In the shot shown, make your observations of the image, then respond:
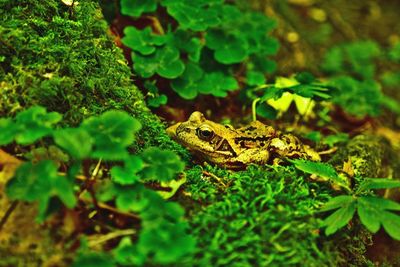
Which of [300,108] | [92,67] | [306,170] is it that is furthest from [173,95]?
[306,170]

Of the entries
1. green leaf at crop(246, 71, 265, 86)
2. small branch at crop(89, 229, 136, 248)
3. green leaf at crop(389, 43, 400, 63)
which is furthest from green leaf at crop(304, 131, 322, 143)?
green leaf at crop(389, 43, 400, 63)

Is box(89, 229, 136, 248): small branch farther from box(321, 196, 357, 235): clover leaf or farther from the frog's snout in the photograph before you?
the frog's snout

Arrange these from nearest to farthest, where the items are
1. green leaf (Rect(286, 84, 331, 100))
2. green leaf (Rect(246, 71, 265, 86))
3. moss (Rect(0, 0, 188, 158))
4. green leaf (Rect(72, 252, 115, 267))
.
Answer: green leaf (Rect(72, 252, 115, 267))
moss (Rect(0, 0, 188, 158))
green leaf (Rect(286, 84, 331, 100))
green leaf (Rect(246, 71, 265, 86))

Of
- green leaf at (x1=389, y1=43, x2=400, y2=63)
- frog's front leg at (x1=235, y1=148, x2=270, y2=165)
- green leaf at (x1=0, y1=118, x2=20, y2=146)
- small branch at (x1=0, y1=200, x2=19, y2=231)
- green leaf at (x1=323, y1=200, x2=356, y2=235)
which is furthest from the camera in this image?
green leaf at (x1=389, y1=43, x2=400, y2=63)

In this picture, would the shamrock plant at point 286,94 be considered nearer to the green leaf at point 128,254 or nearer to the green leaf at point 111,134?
the green leaf at point 111,134

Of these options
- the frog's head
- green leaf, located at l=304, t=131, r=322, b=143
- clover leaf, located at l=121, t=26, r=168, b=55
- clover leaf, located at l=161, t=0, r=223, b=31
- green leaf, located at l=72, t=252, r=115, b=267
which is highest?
clover leaf, located at l=161, t=0, r=223, b=31

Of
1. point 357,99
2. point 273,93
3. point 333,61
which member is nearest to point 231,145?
point 273,93

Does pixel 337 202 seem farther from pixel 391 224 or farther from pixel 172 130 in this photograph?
pixel 172 130

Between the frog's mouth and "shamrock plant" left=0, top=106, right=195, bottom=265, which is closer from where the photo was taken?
"shamrock plant" left=0, top=106, right=195, bottom=265
